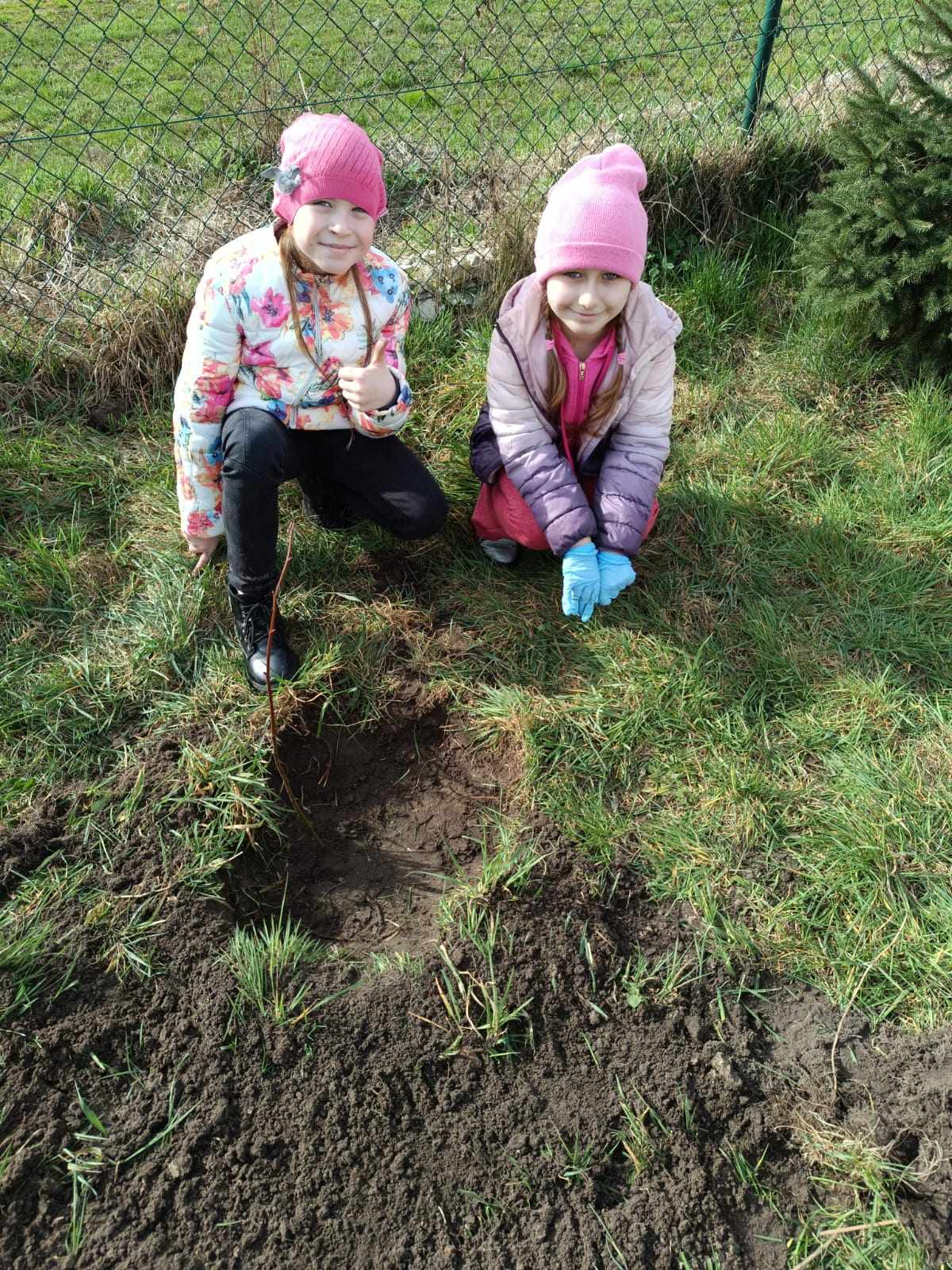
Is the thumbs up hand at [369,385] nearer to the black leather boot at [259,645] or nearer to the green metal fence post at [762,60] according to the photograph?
the black leather boot at [259,645]

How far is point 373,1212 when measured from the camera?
1680mm

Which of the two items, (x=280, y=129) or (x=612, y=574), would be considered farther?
(x=280, y=129)

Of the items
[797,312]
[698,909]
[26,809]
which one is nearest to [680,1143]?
[698,909]

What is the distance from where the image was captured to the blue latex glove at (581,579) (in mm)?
2508

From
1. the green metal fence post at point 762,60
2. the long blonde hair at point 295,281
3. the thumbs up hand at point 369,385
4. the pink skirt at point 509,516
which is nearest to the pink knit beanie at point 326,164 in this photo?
the long blonde hair at point 295,281

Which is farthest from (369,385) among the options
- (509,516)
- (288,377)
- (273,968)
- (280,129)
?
(280,129)

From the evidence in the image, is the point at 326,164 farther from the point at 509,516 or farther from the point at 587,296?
the point at 509,516

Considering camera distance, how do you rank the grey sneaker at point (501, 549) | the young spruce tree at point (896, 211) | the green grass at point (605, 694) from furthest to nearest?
the young spruce tree at point (896, 211)
the grey sneaker at point (501, 549)
the green grass at point (605, 694)

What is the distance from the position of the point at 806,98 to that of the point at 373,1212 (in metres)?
4.56

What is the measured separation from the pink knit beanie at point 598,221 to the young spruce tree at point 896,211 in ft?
4.07

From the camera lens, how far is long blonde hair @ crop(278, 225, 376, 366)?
7.46 ft

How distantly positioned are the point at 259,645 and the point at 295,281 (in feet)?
3.03

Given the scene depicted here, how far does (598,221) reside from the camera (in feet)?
7.29

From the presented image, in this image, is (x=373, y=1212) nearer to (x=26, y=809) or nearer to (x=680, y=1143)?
(x=680, y=1143)
